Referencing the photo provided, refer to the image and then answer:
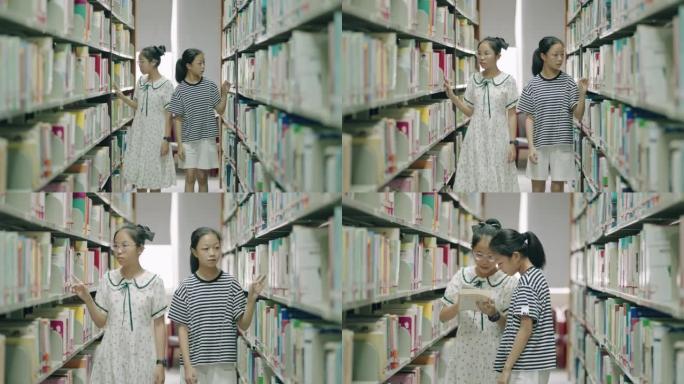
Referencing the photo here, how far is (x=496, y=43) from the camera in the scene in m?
4.52

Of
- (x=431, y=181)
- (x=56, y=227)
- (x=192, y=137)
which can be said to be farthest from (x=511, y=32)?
(x=56, y=227)

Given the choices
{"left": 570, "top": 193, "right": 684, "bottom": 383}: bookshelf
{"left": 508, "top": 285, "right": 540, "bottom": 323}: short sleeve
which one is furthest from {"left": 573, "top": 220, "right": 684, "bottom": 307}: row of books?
{"left": 508, "top": 285, "right": 540, "bottom": 323}: short sleeve

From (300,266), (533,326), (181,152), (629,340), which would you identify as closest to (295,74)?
(181,152)

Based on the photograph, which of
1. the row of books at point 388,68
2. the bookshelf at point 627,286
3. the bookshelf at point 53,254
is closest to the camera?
the row of books at point 388,68

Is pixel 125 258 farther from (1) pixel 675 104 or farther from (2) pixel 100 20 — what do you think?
(1) pixel 675 104

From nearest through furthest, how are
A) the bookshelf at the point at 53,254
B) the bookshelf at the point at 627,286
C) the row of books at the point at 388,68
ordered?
the row of books at the point at 388,68
the bookshelf at the point at 627,286
the bookshelf at the point at 53,254

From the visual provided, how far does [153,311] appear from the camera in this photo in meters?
4.51

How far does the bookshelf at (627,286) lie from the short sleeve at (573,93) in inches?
15.5

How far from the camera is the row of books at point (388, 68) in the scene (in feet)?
13.9

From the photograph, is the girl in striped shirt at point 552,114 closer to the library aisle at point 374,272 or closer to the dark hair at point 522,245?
the library aisle at point 374,272

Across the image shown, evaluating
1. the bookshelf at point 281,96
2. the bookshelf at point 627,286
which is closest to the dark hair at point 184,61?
the bookshelf at point 281,96

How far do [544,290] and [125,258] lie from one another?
178 cm

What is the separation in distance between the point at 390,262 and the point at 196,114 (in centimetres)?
105

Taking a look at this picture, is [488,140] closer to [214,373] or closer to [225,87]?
[225,87]
